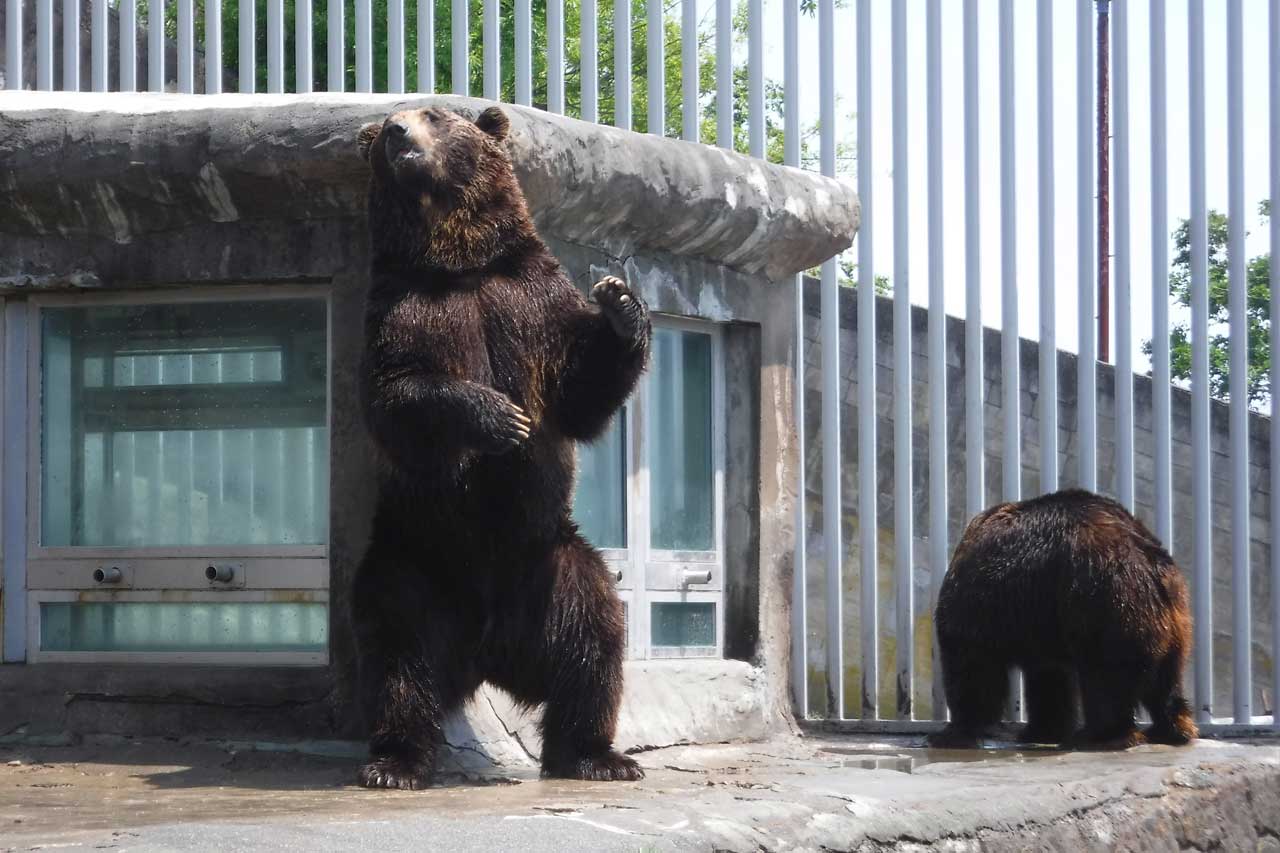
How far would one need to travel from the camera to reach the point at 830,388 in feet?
26.4

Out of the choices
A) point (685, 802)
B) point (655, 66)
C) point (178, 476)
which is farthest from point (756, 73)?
point (685, 802)

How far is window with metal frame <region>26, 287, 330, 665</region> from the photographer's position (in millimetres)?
6016

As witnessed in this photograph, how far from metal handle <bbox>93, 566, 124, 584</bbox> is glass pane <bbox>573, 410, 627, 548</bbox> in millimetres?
1638

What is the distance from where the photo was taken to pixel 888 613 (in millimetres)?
11977

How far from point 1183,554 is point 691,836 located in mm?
7990

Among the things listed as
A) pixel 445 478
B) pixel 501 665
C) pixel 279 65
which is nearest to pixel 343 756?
pixel 501 665

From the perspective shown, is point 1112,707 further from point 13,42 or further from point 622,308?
point 13,42

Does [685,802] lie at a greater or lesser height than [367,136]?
lesser

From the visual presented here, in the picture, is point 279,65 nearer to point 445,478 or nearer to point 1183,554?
point 445,478

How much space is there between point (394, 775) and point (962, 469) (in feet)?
24.1

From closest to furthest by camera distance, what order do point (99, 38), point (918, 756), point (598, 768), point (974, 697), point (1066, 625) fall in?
point (598, 768) < point (918, 756) < point (1066, 625) < point (974, 697) < point (99, 38)

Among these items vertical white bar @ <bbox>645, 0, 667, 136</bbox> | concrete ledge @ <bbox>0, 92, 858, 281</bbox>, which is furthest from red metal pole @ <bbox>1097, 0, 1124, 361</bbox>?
concrete ledge @ <bbox>0, 92, 858, 281</bbox>

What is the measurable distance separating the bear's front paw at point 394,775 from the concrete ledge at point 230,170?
5.86 ft

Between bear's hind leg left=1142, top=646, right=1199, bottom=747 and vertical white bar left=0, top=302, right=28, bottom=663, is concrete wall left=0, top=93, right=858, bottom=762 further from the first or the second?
bear's hind leg left=1142, top=646, right=1199, bottom=747
